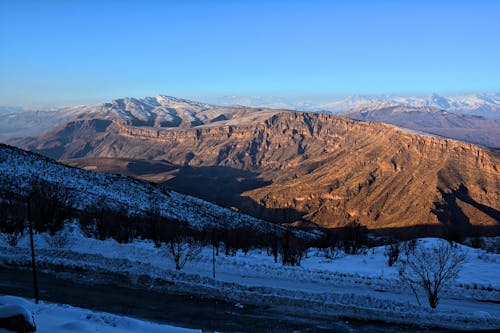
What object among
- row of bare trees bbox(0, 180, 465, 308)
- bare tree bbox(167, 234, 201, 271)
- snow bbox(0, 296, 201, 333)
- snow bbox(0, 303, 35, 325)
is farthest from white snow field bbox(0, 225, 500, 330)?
snow bbox(0, 303, 35, 325)

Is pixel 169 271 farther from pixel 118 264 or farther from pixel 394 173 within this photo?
pixel 394 173

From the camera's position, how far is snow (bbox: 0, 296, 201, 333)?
44.1ft

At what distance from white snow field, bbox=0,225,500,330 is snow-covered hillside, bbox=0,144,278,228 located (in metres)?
29.7

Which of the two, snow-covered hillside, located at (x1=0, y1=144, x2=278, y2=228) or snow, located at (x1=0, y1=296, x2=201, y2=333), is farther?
snow-covered hillside, located at (x1=0, y1=144, x2=278, y2=228)

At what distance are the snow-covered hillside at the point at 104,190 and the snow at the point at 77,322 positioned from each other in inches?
1651

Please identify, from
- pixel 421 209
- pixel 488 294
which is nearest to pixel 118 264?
pixel 488 294

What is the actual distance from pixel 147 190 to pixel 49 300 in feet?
210

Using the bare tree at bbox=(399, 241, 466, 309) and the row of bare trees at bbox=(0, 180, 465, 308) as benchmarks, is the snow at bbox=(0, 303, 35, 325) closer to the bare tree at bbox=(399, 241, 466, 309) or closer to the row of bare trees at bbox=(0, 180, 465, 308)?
the row of bare trees at bbox=(0, 180, 465, 308)

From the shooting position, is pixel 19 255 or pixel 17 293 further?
pixel 19 255

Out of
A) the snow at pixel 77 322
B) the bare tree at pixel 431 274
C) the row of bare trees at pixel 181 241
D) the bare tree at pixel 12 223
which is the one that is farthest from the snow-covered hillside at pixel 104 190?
the snow at pixel 77 322

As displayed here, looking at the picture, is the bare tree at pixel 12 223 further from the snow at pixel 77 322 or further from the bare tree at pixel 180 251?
the snow at pixel 77 322

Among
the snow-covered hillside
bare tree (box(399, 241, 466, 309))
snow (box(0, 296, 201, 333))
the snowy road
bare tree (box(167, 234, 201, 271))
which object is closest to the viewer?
snow (box(0, 296, 201, 333))

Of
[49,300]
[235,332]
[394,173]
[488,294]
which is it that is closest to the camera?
[235,332]

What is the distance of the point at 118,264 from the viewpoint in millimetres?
25453
